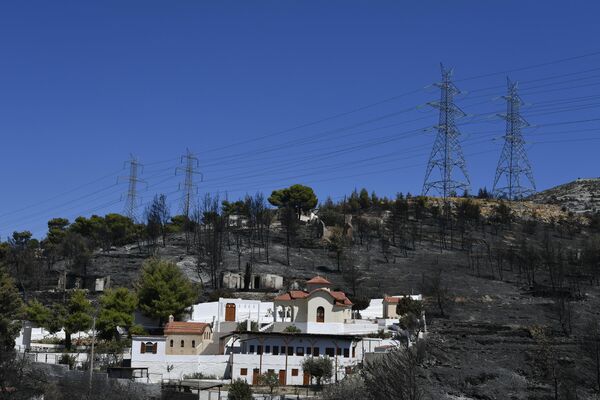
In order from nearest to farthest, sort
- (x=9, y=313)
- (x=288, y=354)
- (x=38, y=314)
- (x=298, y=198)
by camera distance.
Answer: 1. (x=288, y=354)
2. (x=9, y=313)
3. (x=38, y=314)
4. (x=298, y=198)

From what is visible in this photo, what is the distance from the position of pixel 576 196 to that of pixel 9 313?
152 meters

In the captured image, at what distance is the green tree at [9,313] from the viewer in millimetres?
50906

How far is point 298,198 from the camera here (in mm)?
131500

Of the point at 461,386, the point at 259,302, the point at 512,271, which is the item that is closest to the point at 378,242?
the point at 512,271

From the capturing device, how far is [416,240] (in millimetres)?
114125

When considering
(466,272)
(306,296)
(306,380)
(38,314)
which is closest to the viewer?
(306,380)

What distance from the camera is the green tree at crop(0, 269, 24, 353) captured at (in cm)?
5091

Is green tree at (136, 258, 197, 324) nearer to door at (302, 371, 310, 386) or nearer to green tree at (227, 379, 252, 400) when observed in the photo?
door at (302, 371, 310, 386)

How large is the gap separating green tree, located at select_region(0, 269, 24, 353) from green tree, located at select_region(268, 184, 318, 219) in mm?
75828

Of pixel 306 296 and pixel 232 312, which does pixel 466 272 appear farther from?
pixel 232 312

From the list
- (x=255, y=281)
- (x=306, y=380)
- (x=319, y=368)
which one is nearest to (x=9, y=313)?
(x=306, y=380)

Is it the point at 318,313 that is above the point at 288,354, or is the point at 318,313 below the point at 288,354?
above

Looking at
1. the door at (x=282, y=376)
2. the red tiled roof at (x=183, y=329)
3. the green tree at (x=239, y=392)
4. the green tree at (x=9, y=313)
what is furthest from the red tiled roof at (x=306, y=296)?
the green tree at (x=9, y=313)

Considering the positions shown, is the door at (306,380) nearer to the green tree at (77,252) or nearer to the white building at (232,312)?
the white building at (232,312)
